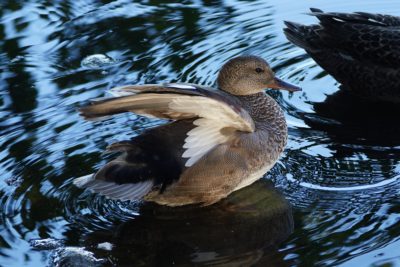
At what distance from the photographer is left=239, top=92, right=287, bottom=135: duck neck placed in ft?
19.3

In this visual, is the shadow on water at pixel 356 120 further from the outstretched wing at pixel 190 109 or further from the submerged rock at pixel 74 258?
the submerged rock at pixel 74 258

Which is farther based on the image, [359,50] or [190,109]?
[359,50]

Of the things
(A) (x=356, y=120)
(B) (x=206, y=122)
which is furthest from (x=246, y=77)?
(A) (x=356, y=120)

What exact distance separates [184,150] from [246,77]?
926 mm

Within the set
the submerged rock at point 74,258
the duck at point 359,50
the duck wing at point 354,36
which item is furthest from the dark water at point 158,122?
the duck wing at point 354,36

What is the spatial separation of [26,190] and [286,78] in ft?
8.21

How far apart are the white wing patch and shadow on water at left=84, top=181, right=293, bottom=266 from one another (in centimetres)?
37

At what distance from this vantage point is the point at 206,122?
5.28 metres

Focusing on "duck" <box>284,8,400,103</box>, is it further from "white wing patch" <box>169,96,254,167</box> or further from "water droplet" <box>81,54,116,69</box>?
"white wing patch" <box>169,96,254,167</box>

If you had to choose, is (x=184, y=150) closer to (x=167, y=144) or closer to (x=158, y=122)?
(x=167, y=144)

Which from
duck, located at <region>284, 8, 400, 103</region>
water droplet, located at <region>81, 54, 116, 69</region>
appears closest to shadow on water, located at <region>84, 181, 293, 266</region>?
duck, located at <region>284, 8, 400, 103</region>

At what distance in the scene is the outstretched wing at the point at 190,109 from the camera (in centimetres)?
488

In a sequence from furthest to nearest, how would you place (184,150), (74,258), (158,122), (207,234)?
(158,122) < (184,150) < (207,234) < (74,258)

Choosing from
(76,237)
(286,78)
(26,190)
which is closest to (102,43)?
(286,78)
